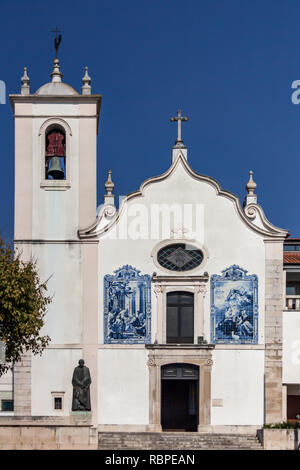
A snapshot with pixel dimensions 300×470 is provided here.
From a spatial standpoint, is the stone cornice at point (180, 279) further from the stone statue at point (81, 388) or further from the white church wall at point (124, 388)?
the stone statue at point (81, 388)

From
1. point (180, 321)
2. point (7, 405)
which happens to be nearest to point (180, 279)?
point (180, 321)

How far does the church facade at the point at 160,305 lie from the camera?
3575cm

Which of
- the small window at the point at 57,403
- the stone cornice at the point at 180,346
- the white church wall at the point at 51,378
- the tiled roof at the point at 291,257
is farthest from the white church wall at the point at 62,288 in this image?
the tiled roof at the point at 291,257

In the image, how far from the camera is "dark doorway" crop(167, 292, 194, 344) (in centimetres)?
3616

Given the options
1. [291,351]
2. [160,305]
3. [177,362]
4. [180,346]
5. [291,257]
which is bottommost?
[177,362]

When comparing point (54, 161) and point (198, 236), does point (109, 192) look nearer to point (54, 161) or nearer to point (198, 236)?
point (54, 161)

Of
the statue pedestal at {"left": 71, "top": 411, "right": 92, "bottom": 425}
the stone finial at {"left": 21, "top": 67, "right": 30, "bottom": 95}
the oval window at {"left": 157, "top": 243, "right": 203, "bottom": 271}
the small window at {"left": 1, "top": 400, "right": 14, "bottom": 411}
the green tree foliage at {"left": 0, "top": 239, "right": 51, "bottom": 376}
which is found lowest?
the small window at {"left": 1, "top": 400, "right": 14, "bottom": 411}

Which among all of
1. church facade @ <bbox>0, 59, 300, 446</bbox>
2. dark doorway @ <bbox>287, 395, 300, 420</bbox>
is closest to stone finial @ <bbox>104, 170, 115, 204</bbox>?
church facade @ <bbox>0, 59, 300, 446</bbox>

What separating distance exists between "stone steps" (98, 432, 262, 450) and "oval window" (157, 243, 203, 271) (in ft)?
21.6

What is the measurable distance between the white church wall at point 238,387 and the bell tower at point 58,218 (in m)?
Result: 4.87

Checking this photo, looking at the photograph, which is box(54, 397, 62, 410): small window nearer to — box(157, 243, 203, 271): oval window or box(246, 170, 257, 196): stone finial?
box(157, 243, 203, 271): oval window

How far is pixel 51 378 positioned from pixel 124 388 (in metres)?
2.94

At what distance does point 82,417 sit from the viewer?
33562mm
